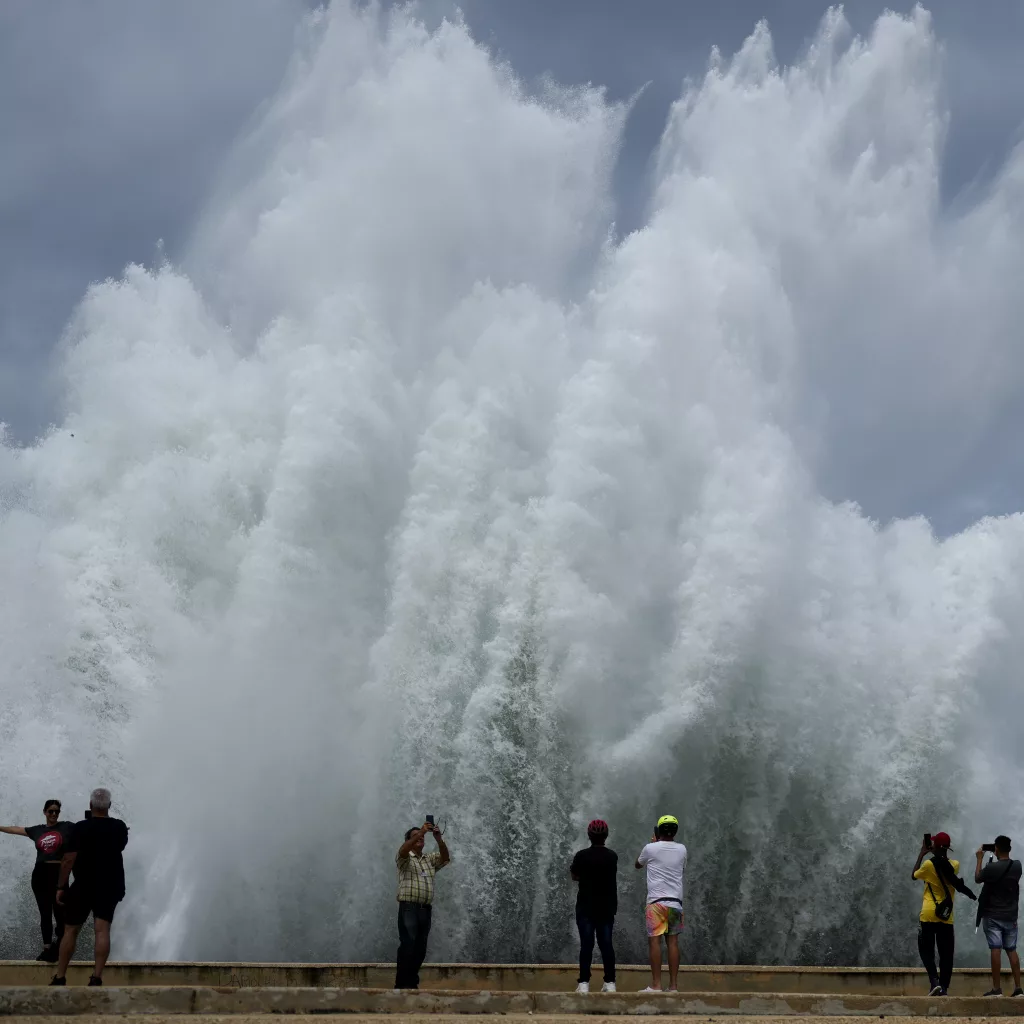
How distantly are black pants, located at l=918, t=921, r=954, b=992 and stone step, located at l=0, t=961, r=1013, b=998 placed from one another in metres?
0.65

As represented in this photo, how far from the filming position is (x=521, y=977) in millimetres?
13922

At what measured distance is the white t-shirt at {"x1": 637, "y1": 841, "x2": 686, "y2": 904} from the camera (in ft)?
37.3

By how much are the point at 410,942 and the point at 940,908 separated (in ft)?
17.4

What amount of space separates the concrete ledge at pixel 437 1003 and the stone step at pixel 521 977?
240 centimetres

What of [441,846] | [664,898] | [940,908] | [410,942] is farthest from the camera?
[940,908]

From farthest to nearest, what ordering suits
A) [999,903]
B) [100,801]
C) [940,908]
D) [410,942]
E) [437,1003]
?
[940,908] → [999,903] → [410,942] → [100,801] → [437,1003]

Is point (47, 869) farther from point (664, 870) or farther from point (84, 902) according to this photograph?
point (664, 870)

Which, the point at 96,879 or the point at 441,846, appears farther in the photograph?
the point at 441,846

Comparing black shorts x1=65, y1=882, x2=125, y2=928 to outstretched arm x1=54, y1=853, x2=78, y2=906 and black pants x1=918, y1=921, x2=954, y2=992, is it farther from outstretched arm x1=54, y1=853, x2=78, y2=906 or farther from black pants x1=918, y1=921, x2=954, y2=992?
black pants x1=918, y1=921, x2=954, y2=992

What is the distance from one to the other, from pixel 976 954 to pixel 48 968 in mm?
18157

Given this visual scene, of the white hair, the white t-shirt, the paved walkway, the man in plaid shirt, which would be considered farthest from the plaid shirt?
the white hair

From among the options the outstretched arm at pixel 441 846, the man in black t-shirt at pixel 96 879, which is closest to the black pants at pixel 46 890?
the man in black t-shirt at pixel 96 879

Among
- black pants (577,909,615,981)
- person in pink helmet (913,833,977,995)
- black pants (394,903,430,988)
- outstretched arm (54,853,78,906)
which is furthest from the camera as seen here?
person in pink helmet (913,833,977,995)

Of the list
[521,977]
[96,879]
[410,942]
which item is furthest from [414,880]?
[96,879]
